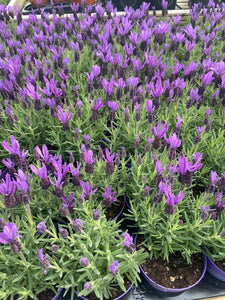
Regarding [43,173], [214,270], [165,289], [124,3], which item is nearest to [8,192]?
[43,173]

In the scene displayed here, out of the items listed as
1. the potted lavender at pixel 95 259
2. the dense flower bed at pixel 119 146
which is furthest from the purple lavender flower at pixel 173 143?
Result: the potted lavender at pixel 95 259

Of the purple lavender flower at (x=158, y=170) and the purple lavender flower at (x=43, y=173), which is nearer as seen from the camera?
the purple lavender flower at (x=43, y=173)

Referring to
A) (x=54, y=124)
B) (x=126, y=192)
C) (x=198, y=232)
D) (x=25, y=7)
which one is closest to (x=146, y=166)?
(x=126, y=192)

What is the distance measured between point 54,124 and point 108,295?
Result: 43.5 inches

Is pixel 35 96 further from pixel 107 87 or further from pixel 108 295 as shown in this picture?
pixel 108 295

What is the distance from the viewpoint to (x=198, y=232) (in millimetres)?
1229

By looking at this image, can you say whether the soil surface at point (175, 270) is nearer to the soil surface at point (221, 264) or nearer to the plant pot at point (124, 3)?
the soil surface at point (221, 264)

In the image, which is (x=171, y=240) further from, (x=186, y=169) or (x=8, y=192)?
(x=8, y=192)

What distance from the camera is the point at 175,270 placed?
1250 millimetres

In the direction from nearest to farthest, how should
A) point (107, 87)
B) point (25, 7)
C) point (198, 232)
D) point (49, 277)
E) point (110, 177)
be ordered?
point (49, 277) → point (198, 232) → point (110, 177) → point (107, 87) → point (25, 7)

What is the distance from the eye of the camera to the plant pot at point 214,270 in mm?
1203

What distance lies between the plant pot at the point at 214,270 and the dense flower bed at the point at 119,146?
0.20 ft

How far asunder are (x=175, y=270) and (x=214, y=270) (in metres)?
0.19

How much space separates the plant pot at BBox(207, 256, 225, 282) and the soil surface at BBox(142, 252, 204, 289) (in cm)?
4
